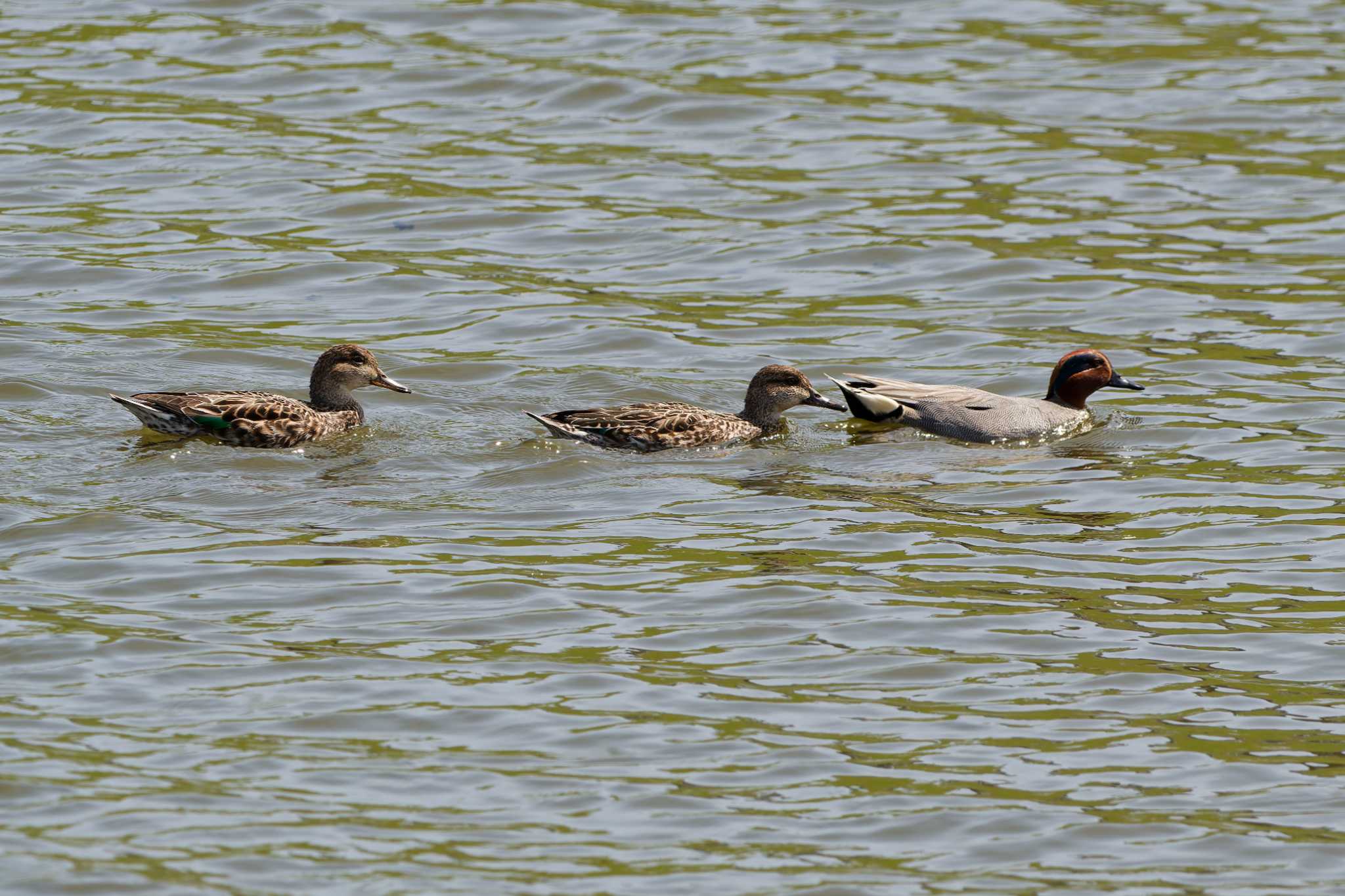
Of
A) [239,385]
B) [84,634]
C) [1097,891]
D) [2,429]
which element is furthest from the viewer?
[239,385]

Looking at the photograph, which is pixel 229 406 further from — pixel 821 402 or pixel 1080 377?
pixel 1080 377

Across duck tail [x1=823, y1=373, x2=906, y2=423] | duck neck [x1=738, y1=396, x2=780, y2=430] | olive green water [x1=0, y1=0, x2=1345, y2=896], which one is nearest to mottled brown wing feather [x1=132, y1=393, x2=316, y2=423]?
olive green water [x1=0, y1=0, x2=1345, y2=896]

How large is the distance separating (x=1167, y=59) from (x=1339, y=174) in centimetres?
349

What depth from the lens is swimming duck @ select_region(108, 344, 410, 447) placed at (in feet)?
42.1

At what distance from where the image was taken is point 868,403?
46.0 feet

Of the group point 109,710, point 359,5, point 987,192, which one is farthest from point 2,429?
point 359,5

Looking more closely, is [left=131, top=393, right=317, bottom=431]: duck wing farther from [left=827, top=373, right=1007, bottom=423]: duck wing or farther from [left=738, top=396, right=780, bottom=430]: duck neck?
[left=827, top=373, right=1007, bottom=423]: duck wing

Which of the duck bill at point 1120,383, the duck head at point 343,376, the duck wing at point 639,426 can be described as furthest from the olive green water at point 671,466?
the duck head at point 343,376

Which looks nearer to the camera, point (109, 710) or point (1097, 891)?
point (1097, 891)

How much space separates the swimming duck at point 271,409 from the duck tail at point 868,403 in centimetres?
281

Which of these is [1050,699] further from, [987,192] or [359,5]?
[359,5]

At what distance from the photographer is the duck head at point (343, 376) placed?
13.5 m

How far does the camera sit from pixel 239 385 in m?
14.4

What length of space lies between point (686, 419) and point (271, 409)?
249 cm
